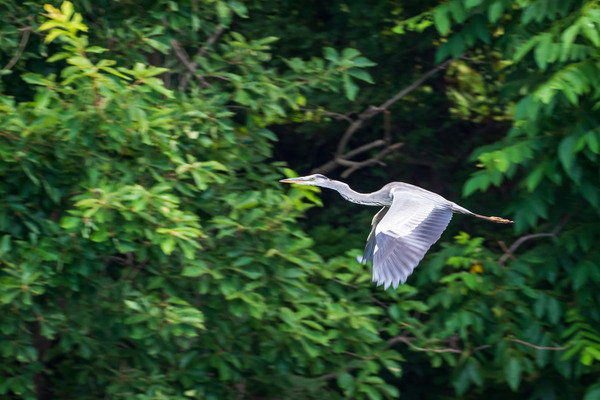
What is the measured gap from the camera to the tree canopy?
13.5ft

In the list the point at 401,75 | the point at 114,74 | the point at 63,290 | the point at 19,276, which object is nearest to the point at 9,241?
the point at 19,276

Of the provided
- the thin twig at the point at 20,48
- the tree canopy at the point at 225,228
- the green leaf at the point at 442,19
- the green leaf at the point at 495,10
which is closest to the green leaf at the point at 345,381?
the tree canopy at the point at 225,228

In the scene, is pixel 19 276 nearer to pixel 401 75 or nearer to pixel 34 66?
pixel 34 66

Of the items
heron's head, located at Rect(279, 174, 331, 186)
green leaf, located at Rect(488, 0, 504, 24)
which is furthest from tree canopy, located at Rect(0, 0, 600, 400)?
heron's head, located at Rect(279, 174, 331, 186)

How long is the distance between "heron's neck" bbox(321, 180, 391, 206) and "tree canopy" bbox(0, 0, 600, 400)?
19cm

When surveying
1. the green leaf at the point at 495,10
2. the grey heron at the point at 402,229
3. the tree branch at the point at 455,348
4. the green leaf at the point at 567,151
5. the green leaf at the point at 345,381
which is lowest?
the green leaf at the point at 345,381

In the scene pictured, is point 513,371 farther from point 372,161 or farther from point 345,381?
point 372,161

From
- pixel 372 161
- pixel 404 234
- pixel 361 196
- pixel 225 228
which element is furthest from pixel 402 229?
pixel 372 161

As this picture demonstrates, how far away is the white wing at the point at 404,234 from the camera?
3762mm

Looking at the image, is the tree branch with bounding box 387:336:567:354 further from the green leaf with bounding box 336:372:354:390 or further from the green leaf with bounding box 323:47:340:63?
the green leaf with bounding box 323:47:340:63

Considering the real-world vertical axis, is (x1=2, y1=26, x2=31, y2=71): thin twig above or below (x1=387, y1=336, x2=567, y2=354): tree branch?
above

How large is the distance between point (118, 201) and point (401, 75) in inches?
123

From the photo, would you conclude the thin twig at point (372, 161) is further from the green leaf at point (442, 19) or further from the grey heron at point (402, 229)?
the green leaf at point (442, 19)

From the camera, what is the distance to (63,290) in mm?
4504
